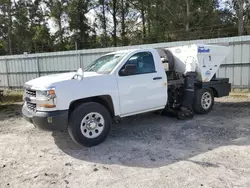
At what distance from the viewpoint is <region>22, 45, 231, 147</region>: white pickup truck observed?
14.6 feet

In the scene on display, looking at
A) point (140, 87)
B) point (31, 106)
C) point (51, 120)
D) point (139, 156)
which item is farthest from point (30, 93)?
point (139, 156)

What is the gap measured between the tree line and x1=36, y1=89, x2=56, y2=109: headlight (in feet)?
68.1

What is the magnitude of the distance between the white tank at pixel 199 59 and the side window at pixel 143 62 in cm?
154

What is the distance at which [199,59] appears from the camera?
6.69m

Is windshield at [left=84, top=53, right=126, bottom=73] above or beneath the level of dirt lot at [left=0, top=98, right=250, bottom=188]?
above

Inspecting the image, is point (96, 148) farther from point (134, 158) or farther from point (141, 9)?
point (141, 9)

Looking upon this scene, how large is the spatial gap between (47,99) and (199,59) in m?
4.31

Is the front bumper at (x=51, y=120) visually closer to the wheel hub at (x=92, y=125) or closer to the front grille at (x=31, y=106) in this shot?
the front grille at (x=31, y=106)

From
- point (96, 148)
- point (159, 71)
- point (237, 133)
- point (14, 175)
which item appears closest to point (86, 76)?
point (96, 148)

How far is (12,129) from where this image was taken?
6379 millimetres

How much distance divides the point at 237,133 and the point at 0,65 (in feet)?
51.4

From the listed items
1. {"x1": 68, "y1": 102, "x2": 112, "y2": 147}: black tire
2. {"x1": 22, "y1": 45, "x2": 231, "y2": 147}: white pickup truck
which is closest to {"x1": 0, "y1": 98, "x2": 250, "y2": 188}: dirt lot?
{"x1": 68, "y1": 102, "x2": 112, "y2": 147}: black tire

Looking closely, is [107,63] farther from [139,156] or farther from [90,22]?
[90,22]

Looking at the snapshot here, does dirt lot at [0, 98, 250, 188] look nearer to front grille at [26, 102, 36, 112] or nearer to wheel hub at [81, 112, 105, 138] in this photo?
wheel hub at [81, 112, 105, 138]
